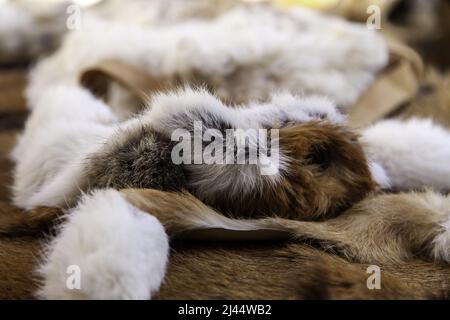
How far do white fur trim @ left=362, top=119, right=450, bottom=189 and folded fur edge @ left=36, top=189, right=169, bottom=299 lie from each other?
0.34m

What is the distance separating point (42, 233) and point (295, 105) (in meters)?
0.31

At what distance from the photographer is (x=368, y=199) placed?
644mm

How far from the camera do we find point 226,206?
0.57m

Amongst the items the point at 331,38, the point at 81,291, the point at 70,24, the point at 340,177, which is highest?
the point at 70,24

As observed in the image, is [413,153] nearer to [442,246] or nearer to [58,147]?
[442,246]

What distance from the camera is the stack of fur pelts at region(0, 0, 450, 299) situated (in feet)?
1.57

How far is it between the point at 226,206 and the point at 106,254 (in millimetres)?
157

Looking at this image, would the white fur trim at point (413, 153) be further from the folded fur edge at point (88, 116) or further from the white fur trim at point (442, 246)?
the white fur trim at point (442, 246)

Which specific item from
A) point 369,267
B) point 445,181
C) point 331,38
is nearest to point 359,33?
point 331,38

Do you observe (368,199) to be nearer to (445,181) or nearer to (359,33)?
(445,181)

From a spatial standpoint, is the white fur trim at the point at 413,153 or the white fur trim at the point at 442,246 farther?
the white fur trim at the point at 413,153

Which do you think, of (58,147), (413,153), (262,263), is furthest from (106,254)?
(413,153)

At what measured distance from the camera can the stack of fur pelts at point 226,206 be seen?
0.48 m

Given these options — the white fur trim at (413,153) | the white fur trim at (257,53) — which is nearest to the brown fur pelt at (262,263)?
the white fur trim at (413,153)
